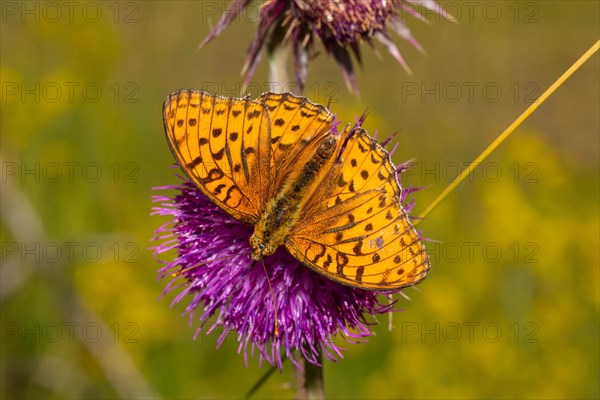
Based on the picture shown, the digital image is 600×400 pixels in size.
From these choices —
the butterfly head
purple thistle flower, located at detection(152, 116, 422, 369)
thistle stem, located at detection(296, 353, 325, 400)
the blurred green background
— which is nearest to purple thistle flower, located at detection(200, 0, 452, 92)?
the blurred green background

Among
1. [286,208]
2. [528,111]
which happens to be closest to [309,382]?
[286,208]

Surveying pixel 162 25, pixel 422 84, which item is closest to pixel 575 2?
pixel 422 84

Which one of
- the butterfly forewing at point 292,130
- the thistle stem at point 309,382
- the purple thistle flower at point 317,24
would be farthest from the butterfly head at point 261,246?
the purple thistle flower at point 317,24

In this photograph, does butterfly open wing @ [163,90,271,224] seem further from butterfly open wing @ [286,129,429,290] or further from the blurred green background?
the blurred green background

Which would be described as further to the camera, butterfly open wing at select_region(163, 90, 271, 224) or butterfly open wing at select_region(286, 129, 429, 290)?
butterfly open wing at select_region(163, 90, 271, 224)

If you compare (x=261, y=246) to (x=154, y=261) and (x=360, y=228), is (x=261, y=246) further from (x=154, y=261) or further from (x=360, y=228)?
(x=154, y=261)

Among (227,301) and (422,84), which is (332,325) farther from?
(422,84)
